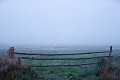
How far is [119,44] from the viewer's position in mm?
Result: 45969

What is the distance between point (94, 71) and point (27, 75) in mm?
→ 3836

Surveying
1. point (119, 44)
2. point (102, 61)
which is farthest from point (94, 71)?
point (119, 44)

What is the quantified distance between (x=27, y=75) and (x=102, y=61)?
166 inches

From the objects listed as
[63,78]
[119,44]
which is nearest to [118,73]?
[63,78]

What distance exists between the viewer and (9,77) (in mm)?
13273

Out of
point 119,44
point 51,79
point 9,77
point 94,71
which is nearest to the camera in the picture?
point 9,77

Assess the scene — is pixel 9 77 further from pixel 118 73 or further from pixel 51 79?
pixel 118 73

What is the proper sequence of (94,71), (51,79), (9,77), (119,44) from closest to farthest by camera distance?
(9,77) → (51,79) → (94,71) → (119,44)

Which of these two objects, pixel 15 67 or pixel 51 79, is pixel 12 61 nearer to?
pixel 15 67

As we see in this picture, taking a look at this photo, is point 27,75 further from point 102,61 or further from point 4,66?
point 102,61

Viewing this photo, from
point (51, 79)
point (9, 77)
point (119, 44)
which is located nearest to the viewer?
point (9, 77)

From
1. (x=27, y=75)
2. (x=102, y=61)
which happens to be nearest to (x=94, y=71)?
(x=102, y=61)

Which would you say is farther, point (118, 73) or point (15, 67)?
point (118, 73)

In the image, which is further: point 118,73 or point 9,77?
point 118,73
